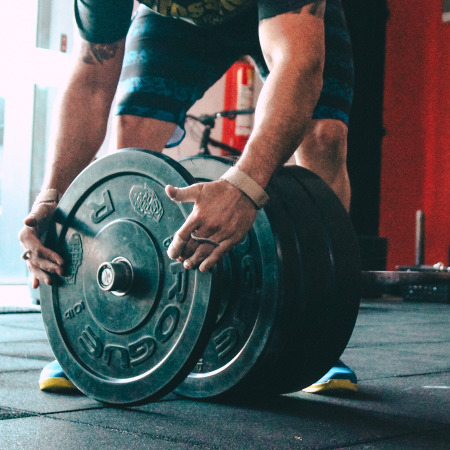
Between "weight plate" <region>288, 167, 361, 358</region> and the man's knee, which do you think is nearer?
"weight plate" <region>288, 167, 361, 358</region>

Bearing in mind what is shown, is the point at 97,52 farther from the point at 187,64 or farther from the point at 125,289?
the point at 125,289

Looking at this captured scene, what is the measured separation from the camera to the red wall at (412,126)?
5922 mm

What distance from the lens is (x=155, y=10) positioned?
4.54ft

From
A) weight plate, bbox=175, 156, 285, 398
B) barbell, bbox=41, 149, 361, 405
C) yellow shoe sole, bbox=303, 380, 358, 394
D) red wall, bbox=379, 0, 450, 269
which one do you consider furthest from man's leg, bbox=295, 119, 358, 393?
red wall, bbox=379, 0, 450, 269

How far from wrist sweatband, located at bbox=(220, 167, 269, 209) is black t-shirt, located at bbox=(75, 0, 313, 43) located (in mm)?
328

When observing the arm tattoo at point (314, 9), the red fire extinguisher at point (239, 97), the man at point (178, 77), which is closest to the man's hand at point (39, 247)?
the man at point (178, 77)

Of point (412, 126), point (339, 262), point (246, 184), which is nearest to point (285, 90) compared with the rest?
point (246, 184)

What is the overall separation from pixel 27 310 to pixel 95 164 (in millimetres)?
2002

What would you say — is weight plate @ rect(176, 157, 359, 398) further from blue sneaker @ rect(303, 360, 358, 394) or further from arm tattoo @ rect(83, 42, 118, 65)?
arm tattoo @ rect(83, 42, 118, 65)

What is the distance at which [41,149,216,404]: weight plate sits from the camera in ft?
3.38

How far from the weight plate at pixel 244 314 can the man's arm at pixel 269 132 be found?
0.14 m

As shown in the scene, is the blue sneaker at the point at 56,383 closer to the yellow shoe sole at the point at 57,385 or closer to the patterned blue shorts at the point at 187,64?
the yellow shoe sole at the point at 57,385

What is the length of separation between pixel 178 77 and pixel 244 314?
0.58m

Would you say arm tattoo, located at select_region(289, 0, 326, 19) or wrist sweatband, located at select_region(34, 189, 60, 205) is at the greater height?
arm tattoo, located at select_region(289, 0, 326, 19)
